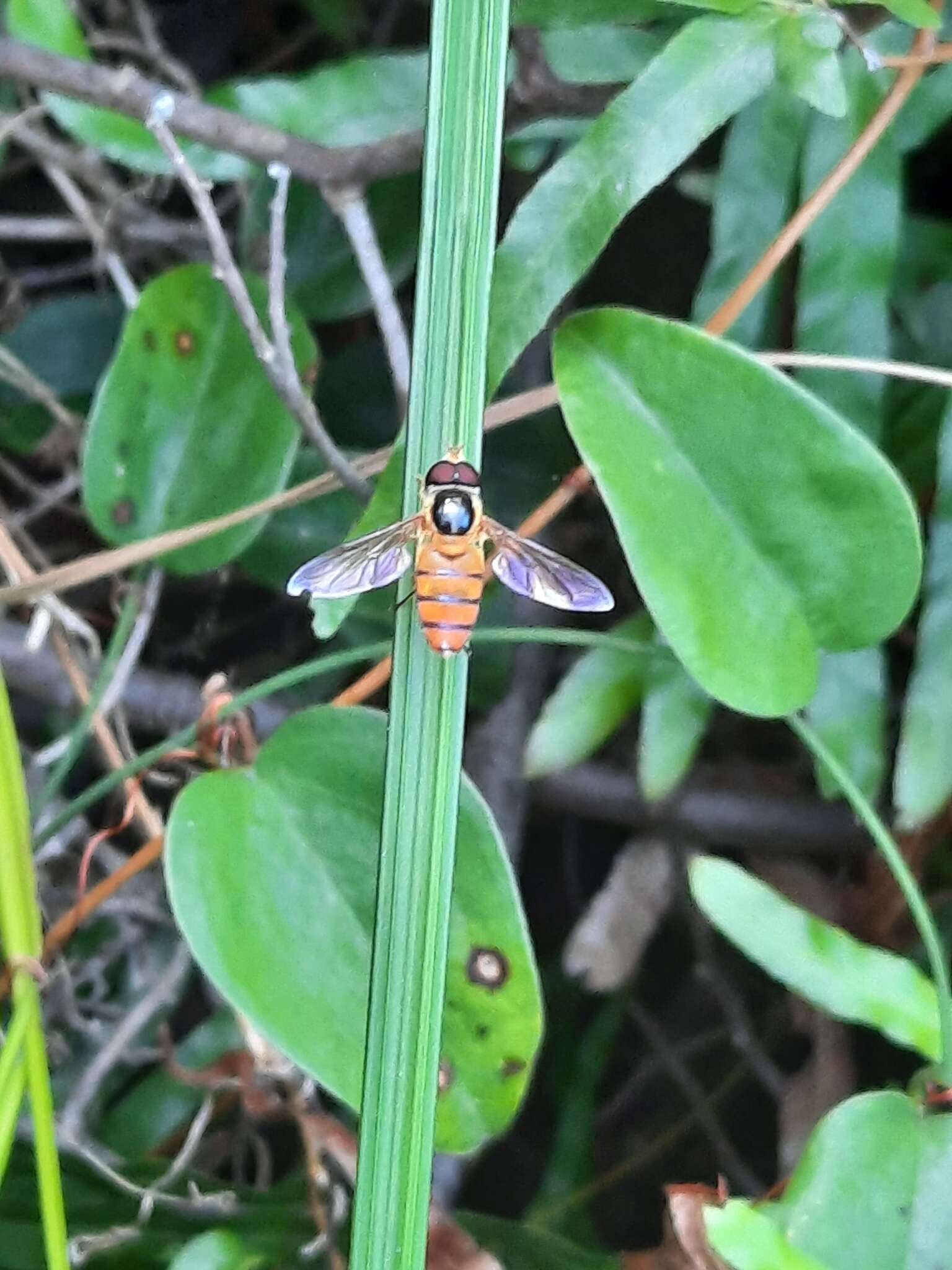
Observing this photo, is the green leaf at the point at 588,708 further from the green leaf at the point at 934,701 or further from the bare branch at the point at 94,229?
the bare branch at the point at 94,229

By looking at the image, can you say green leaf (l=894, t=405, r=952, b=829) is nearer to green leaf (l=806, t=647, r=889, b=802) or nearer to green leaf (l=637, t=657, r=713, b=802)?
green leaf (l=806, t=647, r=889, b=802)

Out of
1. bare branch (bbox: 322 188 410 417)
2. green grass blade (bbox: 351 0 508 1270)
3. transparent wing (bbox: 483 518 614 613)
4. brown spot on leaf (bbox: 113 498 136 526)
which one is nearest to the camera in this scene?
Result: green grass blade (bbox: 351 0 508 1270)

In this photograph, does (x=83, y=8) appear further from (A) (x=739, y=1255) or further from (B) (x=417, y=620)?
(A) (x=739, y=1255)

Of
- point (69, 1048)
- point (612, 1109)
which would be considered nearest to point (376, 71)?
point (69, 1048)

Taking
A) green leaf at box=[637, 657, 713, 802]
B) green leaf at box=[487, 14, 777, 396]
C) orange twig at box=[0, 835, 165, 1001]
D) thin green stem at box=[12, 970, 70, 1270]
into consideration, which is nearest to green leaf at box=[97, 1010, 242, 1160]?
orange twig at box=[0, 835, 165, 1001]

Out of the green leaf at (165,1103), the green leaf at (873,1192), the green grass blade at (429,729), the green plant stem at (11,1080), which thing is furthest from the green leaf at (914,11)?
the green leaf at (165,1103)
